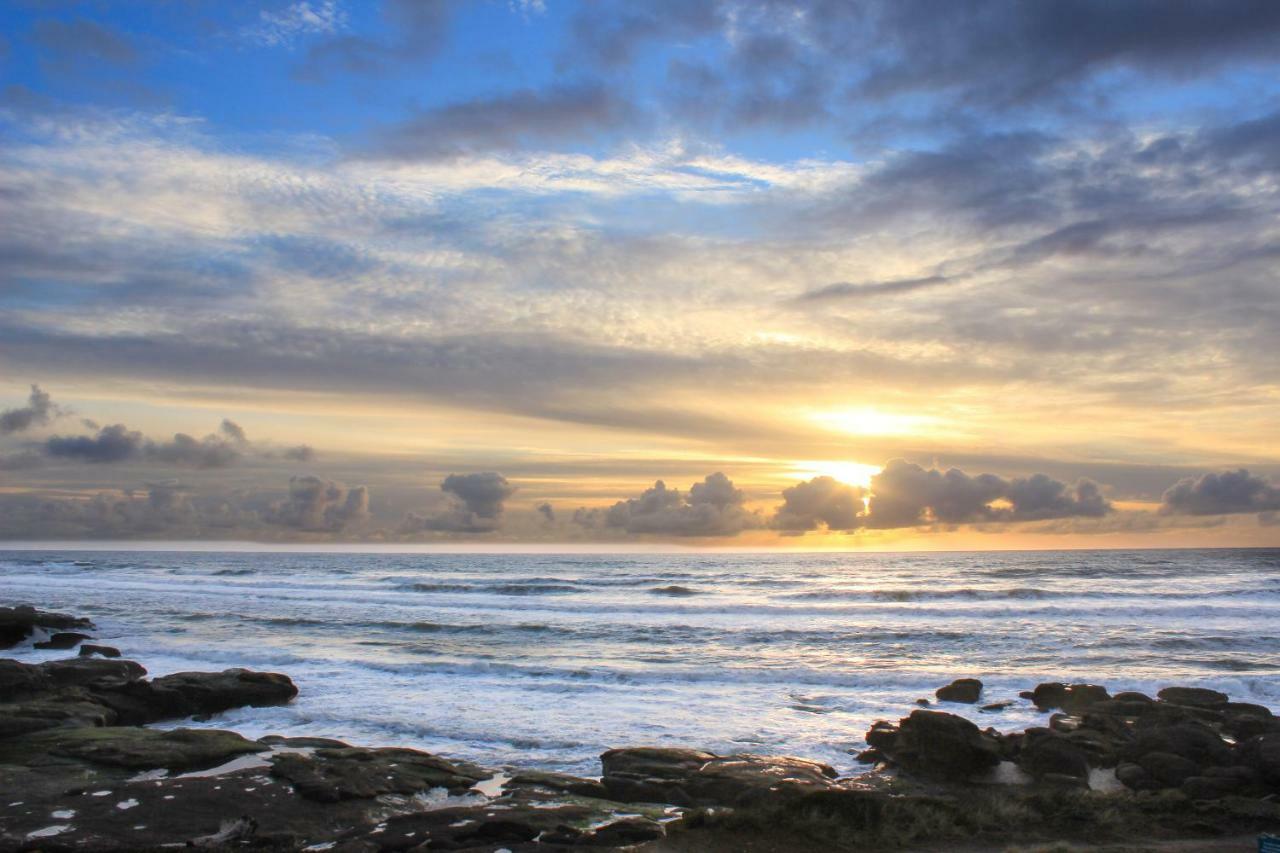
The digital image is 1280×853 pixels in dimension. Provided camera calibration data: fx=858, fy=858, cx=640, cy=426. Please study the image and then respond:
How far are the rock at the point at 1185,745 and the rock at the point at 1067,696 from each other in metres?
5.58

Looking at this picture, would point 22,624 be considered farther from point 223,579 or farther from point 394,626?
point 223,579

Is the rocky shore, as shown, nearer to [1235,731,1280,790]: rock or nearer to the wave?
[1235,731,1280,790]: rock

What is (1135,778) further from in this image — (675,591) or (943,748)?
(675,591)

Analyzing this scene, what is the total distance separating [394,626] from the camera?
131ft

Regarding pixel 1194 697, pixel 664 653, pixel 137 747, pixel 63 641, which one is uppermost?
pixel 137 747

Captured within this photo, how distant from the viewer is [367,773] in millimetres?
14422

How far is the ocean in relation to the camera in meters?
20.1

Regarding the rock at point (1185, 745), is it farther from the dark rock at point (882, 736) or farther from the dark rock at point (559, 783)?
the dark rock at point (559, 783)

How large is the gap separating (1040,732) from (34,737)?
1972 cm

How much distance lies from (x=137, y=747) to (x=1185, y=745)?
19.6m

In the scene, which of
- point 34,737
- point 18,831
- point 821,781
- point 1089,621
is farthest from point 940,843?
point 1089,621

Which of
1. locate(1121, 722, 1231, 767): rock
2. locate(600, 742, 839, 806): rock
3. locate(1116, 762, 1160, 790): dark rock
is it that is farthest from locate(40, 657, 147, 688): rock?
locate(1121, 722, 1231, 767): rock

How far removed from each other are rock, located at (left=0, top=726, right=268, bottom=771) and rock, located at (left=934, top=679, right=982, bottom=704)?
1745 centimetres

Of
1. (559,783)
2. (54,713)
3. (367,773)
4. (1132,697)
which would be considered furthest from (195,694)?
(1132,697)
